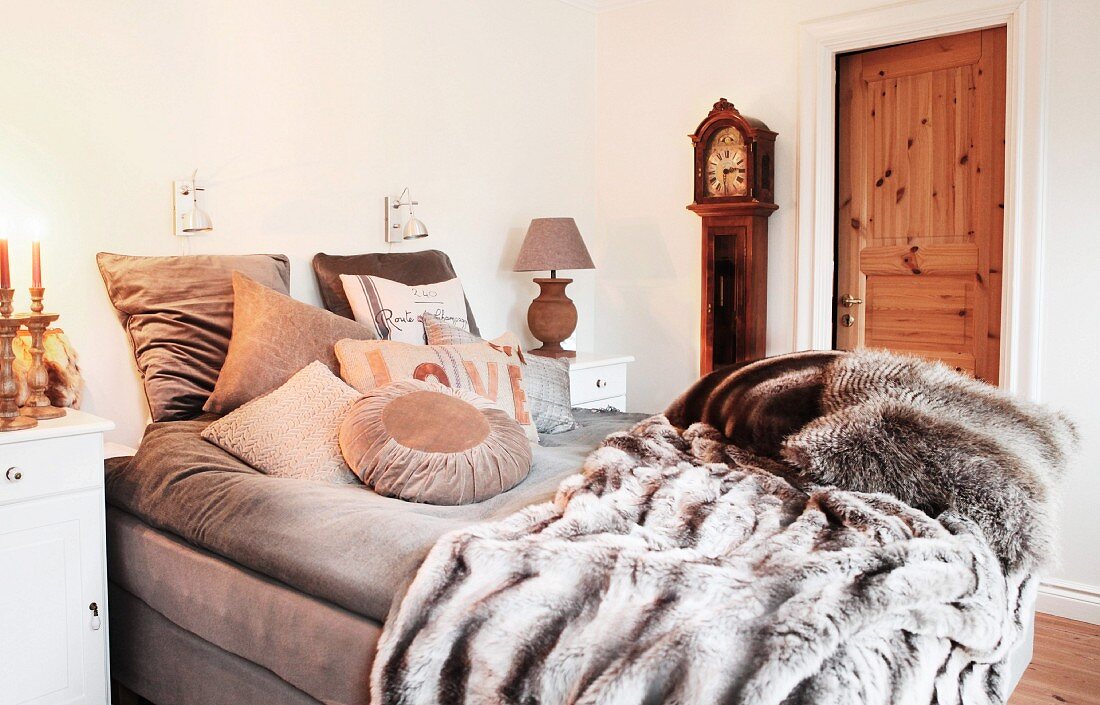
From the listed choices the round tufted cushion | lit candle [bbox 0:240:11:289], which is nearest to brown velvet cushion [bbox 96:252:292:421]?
lit candle [bbox 0:240:11:289]

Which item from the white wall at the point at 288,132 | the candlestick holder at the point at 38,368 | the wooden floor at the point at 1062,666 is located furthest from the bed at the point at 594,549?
the white wall at the point at 288,132

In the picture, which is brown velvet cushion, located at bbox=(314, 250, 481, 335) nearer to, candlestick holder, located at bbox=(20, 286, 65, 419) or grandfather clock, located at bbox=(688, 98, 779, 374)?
candlestick holder, located at bbox=(20, 286, 65, 419)

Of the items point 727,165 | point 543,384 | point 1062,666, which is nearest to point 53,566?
point 543,384

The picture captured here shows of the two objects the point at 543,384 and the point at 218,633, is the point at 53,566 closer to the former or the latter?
the point at 218,633

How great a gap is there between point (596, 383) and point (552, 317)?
0.33 metres

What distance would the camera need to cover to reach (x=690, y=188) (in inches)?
155

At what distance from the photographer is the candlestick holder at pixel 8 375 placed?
6.18 ft

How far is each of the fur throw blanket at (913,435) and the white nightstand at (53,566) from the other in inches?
54.5

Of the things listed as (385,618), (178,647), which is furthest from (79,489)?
(385,618)

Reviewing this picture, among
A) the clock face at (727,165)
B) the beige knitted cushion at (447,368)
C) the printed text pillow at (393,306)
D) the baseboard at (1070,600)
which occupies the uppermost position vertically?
the clock face at (727,165)

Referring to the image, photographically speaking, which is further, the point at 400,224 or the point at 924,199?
the point at 924,199

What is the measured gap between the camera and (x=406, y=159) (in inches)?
132

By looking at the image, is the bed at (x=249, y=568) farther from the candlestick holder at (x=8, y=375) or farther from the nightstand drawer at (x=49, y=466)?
the candlestick holder at (x=8, y=375)

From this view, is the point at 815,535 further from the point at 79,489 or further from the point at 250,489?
the point at 79,489
